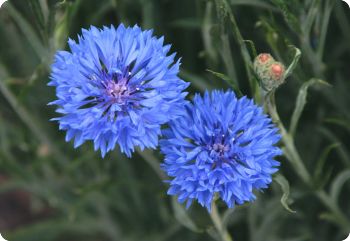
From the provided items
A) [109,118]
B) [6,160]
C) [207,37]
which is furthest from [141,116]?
[6,160]

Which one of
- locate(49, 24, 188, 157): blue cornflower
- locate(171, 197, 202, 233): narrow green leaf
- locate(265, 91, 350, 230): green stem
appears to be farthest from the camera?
locate(171, 197, 202, 233): narrow green leaf

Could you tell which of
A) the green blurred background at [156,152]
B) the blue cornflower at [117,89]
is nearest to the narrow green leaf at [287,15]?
the green blurred background at [156,152]

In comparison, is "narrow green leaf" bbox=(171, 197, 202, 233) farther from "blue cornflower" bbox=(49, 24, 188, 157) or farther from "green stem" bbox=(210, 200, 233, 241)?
"blue cornflower" bbox=(49, 24, 188, 157)

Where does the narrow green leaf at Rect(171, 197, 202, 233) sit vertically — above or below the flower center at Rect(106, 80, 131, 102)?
below

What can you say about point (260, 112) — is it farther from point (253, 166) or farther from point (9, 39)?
point (9, 39)

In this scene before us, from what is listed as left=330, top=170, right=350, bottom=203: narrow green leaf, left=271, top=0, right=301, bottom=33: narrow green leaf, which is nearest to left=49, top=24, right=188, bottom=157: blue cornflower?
left=271, top=0, right=301, bottom=33: narrow green leaf

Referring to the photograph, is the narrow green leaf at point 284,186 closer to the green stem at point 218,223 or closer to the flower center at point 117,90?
the green stem at point 218,223
